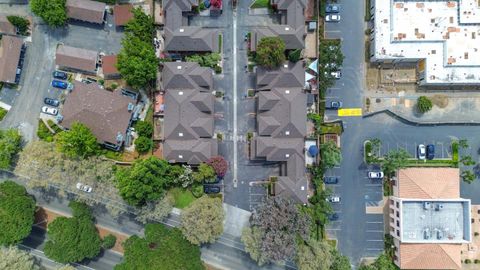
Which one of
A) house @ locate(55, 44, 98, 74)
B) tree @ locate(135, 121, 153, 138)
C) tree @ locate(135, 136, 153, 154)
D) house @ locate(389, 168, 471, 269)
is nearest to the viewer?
house @ locate(389, 168, 471, 269)

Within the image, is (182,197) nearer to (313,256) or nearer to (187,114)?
(187,114)

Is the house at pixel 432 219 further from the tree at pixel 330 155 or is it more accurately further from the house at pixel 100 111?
the house at pixel 100 111

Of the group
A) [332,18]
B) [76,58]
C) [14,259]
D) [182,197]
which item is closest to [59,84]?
[76,58]

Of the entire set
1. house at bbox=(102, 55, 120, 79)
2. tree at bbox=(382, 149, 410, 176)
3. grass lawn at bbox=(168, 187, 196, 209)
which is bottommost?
grass lawn at bbox=(168, 187, 196, 209)

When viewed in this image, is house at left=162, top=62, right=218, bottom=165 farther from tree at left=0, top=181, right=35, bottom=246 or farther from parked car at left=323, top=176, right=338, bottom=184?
tree at left=0, top=181, right=35, bottom=246

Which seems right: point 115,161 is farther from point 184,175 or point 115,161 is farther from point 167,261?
point 167,261

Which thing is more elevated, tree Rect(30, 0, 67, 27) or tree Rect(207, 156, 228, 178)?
tree Rect(30, 0, 67, 27)

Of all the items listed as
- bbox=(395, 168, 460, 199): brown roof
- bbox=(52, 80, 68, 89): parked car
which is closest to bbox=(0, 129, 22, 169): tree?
bbox=(52, 80, 68, 89): parked car
